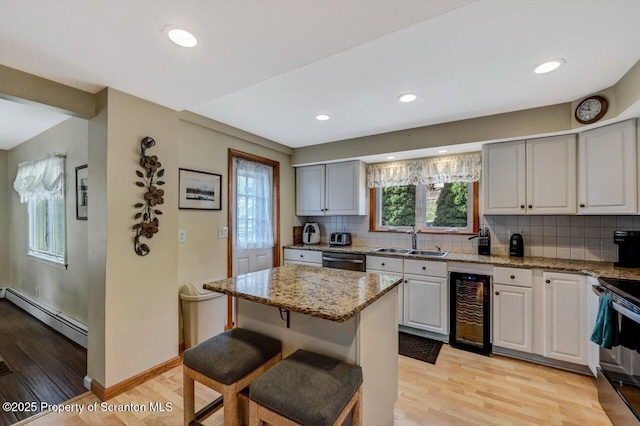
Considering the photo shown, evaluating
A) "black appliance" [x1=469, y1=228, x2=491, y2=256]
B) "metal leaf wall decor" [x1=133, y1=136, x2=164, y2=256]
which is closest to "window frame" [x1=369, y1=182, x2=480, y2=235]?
"black appliance" [x1=469, y1=228, x2=491, y2=256]

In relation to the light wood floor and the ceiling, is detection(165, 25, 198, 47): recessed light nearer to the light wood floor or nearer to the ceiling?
the ceiling

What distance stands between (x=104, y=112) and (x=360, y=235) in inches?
124

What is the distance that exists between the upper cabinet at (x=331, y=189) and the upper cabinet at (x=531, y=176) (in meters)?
1.47

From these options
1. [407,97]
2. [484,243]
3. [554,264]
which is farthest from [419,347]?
[407,97]

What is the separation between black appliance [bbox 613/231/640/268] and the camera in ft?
7.38

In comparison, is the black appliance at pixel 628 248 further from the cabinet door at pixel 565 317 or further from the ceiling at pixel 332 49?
the ceiling at pixel 332 49

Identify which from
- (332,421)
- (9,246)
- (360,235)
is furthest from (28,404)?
(9,246)

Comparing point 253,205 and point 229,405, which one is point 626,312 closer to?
point 229,405

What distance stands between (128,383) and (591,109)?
4.26 m

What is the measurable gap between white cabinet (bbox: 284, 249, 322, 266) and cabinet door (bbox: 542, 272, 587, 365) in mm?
2379

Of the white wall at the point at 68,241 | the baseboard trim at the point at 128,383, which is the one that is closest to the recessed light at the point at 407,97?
the baseboard trim at the point at 128,383

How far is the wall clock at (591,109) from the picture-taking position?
2195mm

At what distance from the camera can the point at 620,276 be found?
2.02 meters

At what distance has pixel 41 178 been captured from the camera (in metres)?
3.30
